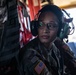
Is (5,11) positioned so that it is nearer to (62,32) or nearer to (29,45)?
(29,45)

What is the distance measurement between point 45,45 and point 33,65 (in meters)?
0.29

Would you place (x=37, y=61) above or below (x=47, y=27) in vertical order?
below

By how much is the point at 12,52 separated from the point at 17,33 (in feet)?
0.35

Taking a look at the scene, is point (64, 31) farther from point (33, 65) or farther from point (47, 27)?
point (33, 65)

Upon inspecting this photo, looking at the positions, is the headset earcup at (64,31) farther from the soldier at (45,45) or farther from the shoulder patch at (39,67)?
the shoulder patch at (39,67)

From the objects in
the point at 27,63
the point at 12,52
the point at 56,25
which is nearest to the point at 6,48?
the point at 12,52

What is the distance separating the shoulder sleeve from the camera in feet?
3.20

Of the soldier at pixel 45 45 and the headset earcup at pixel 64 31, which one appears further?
the headset earcup at pixel 64 31

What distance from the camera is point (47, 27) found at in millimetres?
1192

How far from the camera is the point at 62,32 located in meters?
1.27

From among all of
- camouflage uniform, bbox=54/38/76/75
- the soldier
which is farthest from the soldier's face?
camouflage uniform, bbox=54/38/76/75

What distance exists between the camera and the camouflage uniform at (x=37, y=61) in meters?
0.99

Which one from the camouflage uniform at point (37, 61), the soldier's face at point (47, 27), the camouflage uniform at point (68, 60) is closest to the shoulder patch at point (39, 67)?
the camouflage uniform at point (37, 61)

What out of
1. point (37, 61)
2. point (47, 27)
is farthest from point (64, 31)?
point (37, 61)
